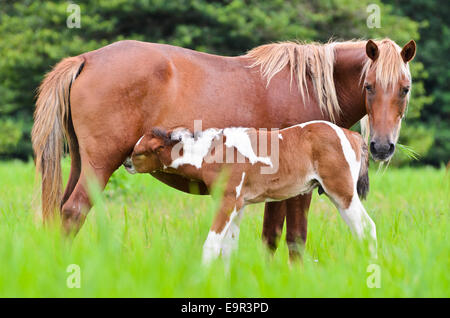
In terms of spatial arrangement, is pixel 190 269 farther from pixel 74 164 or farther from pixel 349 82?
pixel 349 82

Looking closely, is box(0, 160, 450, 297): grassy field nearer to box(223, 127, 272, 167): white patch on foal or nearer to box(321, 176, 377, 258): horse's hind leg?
box(321, 176, 377, 258): horse's hind leg

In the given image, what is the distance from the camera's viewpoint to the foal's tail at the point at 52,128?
4.45 meters

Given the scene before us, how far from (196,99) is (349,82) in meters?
1.46

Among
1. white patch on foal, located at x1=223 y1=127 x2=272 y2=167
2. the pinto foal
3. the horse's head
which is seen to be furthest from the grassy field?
the horse's head

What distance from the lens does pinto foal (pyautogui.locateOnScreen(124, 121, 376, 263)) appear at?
13.2ft

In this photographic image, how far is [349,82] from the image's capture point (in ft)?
15.9

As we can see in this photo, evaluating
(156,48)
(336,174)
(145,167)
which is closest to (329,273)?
(336,174)

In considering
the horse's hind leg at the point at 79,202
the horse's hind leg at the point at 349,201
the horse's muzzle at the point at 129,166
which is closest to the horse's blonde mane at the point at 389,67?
the horse's hind leg at the point at 349,201

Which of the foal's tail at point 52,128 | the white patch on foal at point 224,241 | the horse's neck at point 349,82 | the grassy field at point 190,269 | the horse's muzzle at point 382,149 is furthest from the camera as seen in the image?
the horse's neck at point 349,82

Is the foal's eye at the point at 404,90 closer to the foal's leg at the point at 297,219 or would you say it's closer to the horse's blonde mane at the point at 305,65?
the horse's blonde mane at the point at 305,65

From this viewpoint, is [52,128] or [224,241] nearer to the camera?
[224,241]

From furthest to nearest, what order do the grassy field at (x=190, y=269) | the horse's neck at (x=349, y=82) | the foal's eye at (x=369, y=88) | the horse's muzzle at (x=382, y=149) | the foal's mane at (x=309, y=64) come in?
the horse's neck at (x=349, y=82) < the foal's mane at (x=309, y=64) < the foal's eye at (x=369, y=88) < the horse's muzzle at (x=382, y=149) < the grassy field at (x=190, y=269)

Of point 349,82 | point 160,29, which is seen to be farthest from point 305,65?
point 160,29

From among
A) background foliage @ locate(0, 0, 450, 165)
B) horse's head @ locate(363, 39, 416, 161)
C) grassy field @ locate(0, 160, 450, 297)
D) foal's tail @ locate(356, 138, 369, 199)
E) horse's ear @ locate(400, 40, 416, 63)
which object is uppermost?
background foliage @ locate(0, 0, 450, 165)
